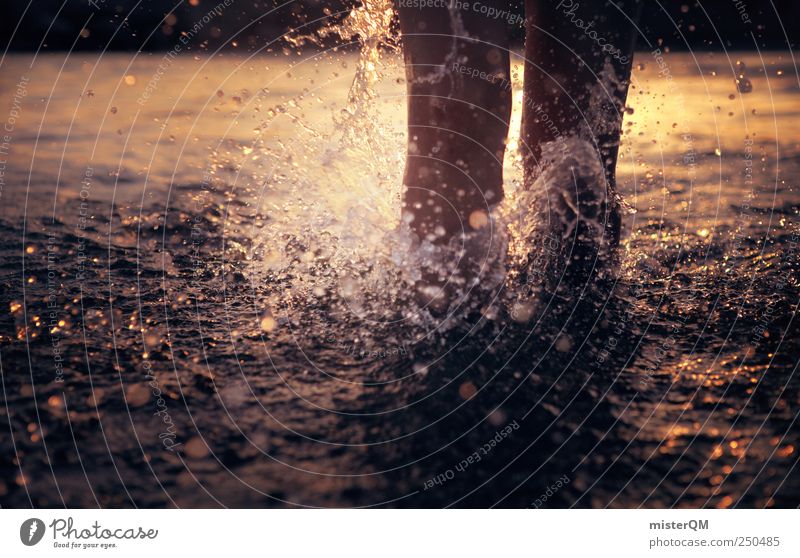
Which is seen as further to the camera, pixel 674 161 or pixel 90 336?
pixel 674 161

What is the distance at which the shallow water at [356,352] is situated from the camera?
3.28 feet

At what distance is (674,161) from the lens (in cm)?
257

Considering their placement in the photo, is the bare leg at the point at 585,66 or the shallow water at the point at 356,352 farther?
the bare leg at the point at 585,66

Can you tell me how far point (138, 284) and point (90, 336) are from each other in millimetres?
244

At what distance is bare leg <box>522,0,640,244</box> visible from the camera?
61.7 inches

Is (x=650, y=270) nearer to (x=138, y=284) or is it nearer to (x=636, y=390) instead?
(x=636, y=390)

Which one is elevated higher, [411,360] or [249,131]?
[249,131]

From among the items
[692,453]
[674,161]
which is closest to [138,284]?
[692,453]
